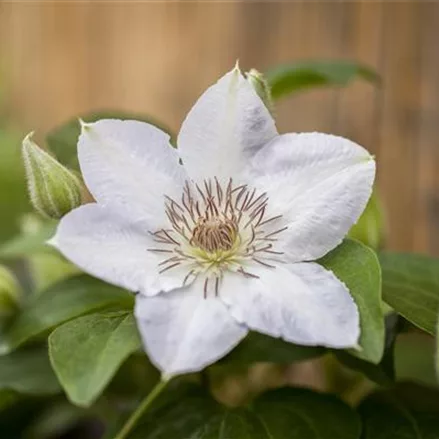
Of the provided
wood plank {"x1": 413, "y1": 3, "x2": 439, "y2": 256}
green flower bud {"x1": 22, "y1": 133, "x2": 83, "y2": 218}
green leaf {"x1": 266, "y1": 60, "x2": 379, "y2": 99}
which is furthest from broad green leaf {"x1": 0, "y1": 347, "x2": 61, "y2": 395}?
wood plank {"x1": 413, "y1": 3, "x2": 439, "y2": 256}

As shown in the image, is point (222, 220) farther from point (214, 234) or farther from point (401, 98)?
point (401, 98)

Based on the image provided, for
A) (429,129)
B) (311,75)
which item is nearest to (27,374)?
(311,75)

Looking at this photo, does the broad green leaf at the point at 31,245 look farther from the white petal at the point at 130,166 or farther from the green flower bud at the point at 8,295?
the white petal at the point at 130,166

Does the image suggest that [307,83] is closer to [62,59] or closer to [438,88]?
A: [438,88]

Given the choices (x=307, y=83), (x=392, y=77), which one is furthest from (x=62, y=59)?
(x=307, y=83)

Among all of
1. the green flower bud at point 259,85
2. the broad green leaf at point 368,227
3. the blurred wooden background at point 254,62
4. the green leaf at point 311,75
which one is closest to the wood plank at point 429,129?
the blurred wooden background at point 254,62

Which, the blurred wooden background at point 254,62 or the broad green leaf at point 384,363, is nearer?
the broad green leaf at point 384,363
